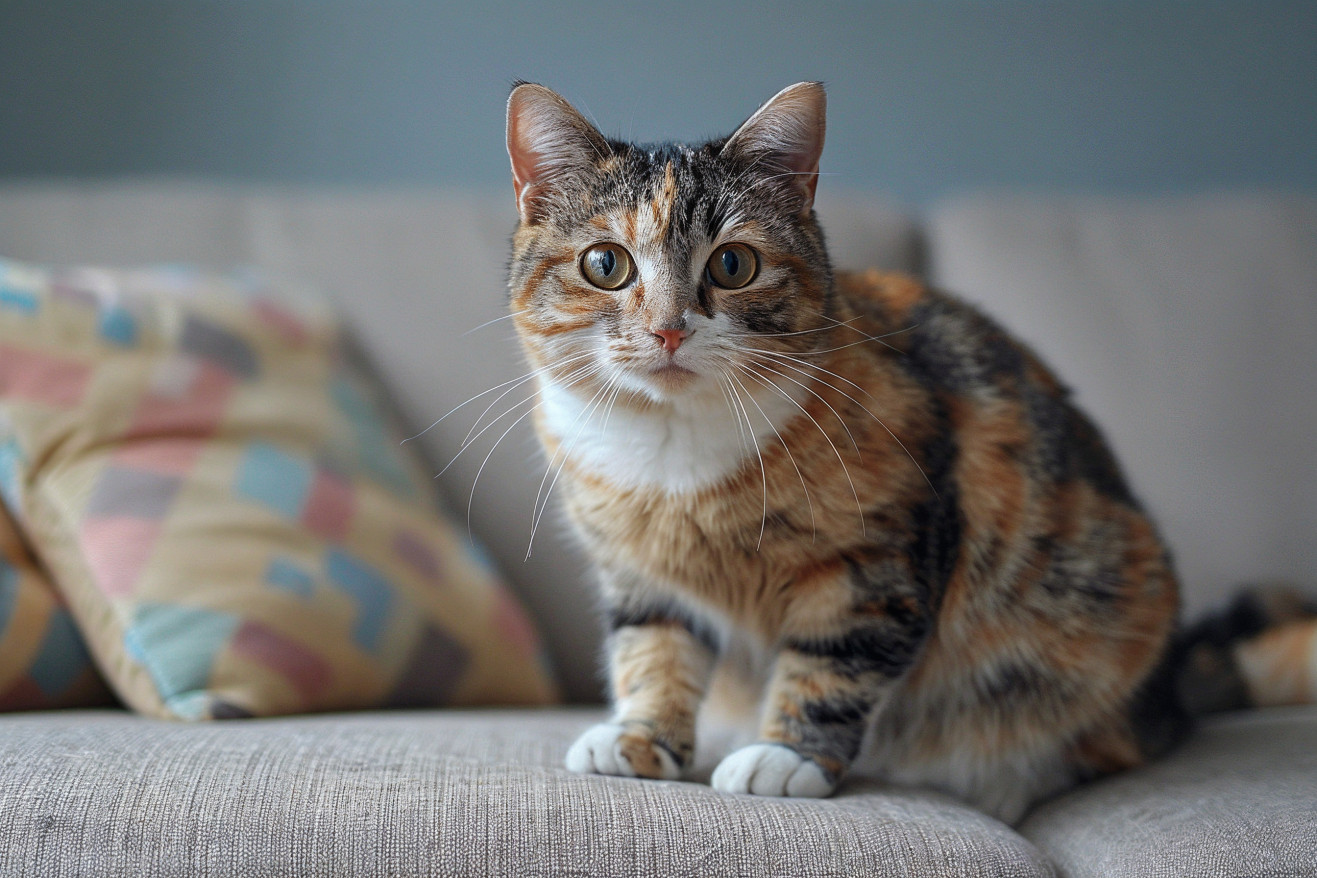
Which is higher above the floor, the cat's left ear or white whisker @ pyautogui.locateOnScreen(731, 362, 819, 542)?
the cat's left ear

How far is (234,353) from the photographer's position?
1.49 metres

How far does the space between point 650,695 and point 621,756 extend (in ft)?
0.36

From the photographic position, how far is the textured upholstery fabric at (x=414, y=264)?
167cm

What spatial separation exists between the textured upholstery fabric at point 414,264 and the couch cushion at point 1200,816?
0.81 meters

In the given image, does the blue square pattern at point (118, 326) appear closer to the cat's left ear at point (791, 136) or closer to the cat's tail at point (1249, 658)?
the cat's left ear at point (791, 136)

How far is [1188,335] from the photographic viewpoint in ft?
5.92

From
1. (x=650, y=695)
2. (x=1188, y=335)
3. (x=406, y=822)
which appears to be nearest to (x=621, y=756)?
(x=650, y=695)

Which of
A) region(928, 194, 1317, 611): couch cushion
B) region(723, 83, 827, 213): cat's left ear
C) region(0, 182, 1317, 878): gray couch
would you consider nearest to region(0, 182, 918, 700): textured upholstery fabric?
region(0, 182, 1317, 878): gray couch

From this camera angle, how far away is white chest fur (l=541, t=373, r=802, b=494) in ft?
3.39

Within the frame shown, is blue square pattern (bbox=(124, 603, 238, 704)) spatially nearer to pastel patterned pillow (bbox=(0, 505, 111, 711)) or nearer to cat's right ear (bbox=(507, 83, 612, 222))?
pastel patterned pillow (bbox=(0, 505, 111, 711))

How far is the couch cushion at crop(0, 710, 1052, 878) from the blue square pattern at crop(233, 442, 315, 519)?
45 centimetres

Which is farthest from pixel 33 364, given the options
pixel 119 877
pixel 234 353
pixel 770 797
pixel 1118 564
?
pixel 1118 564

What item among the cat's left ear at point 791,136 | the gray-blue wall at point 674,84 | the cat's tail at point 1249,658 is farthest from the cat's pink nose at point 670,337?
the gray-blue wall at point 674,84

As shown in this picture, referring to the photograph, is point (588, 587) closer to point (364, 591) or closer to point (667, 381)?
point (364, 591)
